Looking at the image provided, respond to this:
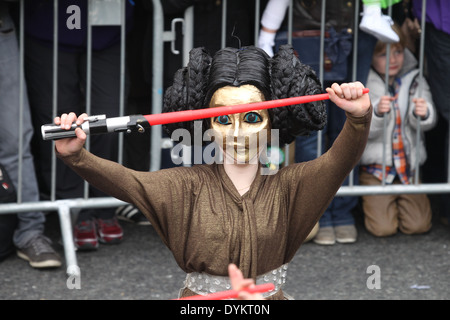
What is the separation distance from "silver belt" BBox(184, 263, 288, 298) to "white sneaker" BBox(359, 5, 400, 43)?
6.70 ft

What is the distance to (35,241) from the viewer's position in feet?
15.8

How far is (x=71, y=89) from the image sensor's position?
4941 millimetres

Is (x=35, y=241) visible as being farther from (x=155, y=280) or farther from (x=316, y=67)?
(x=316, y=67)

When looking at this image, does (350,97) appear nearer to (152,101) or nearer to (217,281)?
(217,281)

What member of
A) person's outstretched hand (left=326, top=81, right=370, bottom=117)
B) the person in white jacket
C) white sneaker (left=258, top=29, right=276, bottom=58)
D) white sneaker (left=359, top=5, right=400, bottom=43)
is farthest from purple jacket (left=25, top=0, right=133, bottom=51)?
person's outstretched hand (left=326, top=81, right=370, bottom=117)

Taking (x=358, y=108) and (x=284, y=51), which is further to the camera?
(x=284, y=51)

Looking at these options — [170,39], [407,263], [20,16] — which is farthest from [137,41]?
[407,263]

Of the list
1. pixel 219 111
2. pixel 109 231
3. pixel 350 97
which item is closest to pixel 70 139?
pixel 219 111

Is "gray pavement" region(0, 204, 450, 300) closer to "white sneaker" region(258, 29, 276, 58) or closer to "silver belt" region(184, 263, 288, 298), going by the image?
"white sneaker" region(258, 29, 276, 58)

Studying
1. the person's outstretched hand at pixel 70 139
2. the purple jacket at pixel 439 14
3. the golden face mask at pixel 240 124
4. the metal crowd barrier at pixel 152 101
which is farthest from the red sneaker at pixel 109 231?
the person's outstretched hand at pixel 70 139

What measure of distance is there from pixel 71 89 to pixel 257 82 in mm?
2195

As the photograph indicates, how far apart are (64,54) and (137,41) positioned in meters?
0.58
